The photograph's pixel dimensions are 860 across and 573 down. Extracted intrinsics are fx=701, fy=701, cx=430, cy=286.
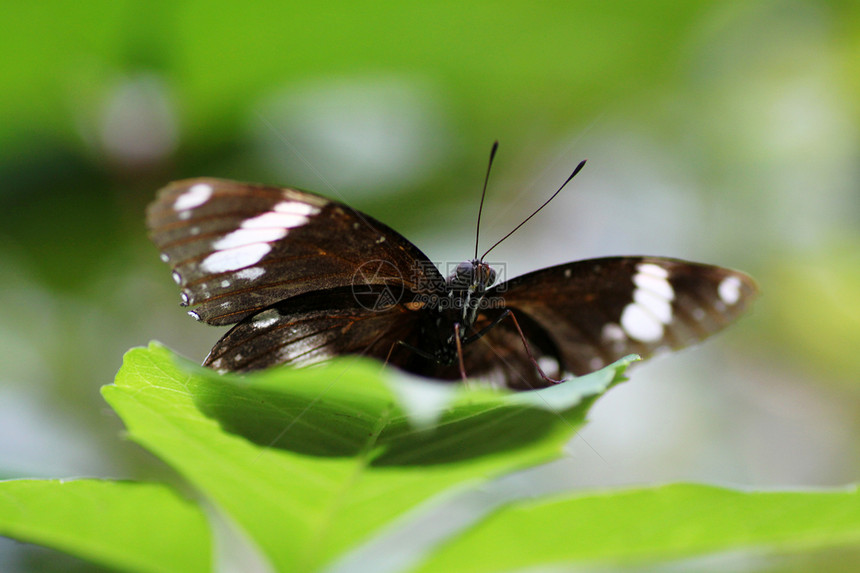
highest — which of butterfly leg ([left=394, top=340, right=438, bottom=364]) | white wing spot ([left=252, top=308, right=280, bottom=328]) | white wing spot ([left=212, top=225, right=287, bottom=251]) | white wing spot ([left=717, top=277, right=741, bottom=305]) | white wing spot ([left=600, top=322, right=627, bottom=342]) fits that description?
white wing spot ([left=212, top=225, right=287, bottom=251])

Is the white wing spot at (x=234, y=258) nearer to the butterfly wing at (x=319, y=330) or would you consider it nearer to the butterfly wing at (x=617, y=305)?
the butterfly wing at (x=319, y=330)

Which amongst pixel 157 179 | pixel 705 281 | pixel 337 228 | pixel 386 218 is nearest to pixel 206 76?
pixel 157 179

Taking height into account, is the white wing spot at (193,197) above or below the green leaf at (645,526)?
above

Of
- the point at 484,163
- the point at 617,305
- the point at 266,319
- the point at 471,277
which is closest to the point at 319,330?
the point at 266,319

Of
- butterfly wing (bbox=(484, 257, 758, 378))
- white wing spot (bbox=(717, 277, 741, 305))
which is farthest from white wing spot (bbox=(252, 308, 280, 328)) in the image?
white wing spot (bbox=(717, 277, 741, 305))

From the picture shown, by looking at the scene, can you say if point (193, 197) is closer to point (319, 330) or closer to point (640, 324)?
point (319, 330)

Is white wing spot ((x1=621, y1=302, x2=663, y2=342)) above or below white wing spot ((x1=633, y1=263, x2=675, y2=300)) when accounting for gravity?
below

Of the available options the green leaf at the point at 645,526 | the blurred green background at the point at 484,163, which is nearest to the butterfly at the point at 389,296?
the blurred green background at the point at 484,163

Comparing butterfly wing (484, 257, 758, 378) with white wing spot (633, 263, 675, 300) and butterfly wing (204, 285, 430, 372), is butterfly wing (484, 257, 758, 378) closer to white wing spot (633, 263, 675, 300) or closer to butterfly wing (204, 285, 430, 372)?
white wing spot (633, 263, 675, 300)
